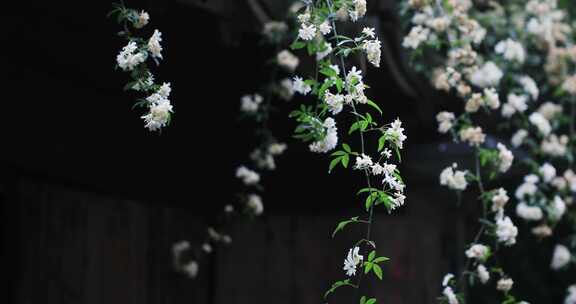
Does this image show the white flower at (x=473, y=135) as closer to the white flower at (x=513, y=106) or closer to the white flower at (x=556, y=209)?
the white flower at (x=513, y=106)

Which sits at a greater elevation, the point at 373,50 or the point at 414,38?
the point at 414,38

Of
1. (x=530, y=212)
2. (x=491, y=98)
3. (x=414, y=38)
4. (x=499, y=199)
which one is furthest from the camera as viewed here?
(x=530, y=212)

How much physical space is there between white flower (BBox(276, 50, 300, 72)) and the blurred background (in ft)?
0.46

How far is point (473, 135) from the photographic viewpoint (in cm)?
384

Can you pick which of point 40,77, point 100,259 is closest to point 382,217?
point 100,259

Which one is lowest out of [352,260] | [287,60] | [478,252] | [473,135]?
[352,260]

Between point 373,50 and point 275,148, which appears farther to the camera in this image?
point 275,148

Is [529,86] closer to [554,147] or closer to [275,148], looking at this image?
[554,147]

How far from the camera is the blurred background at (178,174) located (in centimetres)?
346

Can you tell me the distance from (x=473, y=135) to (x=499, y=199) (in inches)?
13.3

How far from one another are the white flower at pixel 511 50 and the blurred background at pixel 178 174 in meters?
0.40

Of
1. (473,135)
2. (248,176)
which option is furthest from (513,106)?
(248,176)

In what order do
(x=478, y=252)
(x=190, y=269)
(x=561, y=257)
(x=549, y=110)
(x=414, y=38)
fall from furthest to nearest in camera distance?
1. (x=549, y=110)
2. (x=561, y=257)
3. (x=190, y=269)
4. (x=414, y=38)
5. (x=478, y=252)

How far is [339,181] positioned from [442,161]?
880 millimetres
